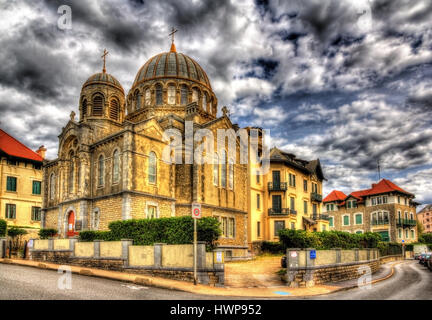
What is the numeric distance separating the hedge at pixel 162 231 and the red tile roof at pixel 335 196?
50591 millimetres

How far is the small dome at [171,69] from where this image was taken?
1527 inches

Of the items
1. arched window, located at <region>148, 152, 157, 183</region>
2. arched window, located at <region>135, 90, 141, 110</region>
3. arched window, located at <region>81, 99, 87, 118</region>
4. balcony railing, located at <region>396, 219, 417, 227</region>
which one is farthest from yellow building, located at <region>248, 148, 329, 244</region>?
balcony railing, located at <region>396, 219, 417, 227</region>

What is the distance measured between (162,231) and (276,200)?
72.9 feet

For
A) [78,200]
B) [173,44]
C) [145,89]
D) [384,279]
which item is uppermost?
[173,44]

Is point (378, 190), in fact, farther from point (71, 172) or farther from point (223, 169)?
point (71, 172)

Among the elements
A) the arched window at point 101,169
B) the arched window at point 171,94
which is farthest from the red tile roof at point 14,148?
the arched window at point 171,94

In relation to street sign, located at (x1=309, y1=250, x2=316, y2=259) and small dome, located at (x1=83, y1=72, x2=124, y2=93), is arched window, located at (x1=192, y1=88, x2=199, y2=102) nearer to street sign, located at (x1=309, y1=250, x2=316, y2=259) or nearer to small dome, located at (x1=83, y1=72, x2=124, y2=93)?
small dome, located at (x1=83, y1=72, x2=124, y2=93)

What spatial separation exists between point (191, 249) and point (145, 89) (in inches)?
972

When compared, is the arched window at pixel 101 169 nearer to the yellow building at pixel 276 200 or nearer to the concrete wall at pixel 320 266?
the yellow building at pixel 276 200

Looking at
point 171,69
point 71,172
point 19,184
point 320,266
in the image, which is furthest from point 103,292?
point 19,184

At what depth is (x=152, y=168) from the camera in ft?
95.0
